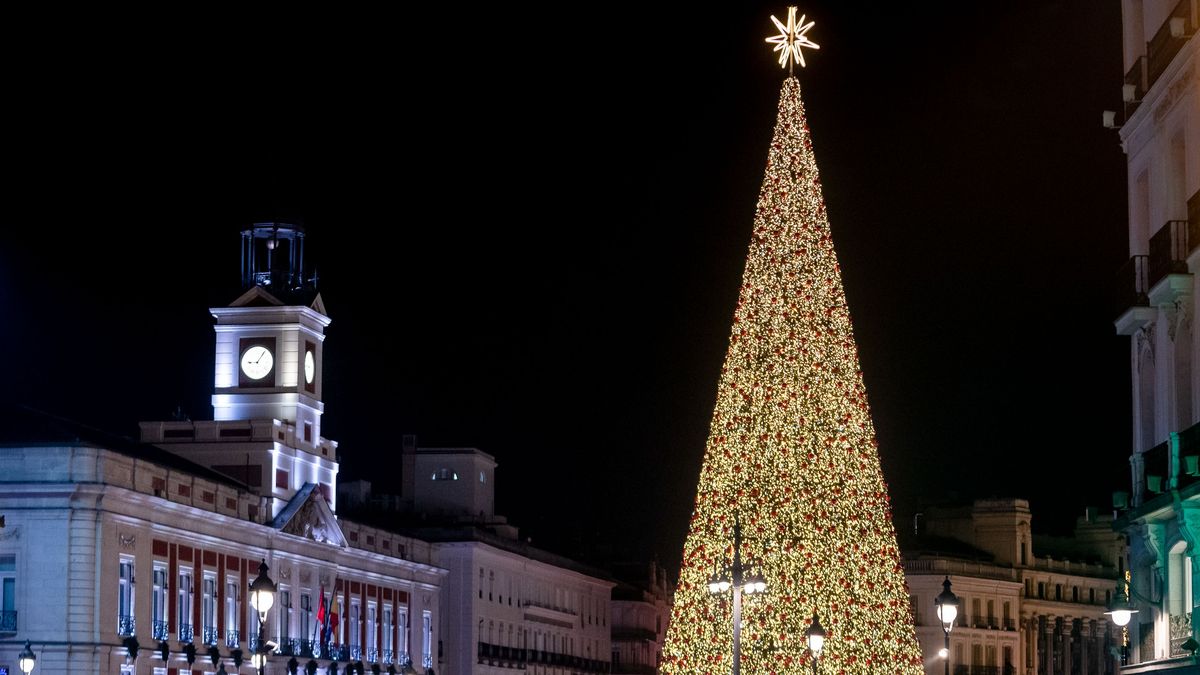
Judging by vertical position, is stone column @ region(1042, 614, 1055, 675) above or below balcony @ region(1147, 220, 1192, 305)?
below

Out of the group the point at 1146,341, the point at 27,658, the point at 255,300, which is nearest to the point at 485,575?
the point at 255,300

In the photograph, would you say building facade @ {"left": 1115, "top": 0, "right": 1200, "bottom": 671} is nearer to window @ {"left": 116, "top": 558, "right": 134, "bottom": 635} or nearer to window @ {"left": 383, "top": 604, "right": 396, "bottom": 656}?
window @ {"left": 116, "top": 558, "right": 134, "bottom": 635}

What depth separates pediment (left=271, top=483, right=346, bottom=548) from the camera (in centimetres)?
7631

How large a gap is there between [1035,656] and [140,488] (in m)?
81.8

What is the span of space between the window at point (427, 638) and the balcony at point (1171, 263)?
217 ft

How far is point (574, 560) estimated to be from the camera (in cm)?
12688

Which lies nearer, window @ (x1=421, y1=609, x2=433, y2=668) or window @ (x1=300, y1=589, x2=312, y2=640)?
window @ (x1=300, y1=589, x2=312, y2=640)

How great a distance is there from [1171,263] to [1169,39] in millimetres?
3009

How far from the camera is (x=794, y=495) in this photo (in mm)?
59094

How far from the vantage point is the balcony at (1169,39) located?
2992cm

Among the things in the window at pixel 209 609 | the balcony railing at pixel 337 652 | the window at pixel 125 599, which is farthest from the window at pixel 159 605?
the balcony railing at pixel 337 652

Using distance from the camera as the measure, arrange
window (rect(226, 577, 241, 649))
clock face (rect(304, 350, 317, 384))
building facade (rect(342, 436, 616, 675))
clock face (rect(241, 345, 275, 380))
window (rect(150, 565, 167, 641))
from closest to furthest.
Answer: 1. window (rect(150, 565, 167, 641))
2. window (rect(226, 577, 241, 649))
3. clock face (rect(241, 345, 275, 380))
4. clock face (rect(304, 350, 317, 384))
5. building facade (rect(342, 436, 616, 675))

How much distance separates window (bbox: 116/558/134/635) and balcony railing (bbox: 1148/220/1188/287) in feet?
118

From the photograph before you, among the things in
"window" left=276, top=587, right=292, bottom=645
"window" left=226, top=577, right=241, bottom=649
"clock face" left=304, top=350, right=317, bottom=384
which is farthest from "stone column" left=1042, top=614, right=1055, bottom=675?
"window" left=226, top=577, right=241, bottom=649
